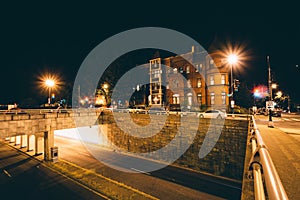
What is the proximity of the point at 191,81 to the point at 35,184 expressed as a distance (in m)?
35.0

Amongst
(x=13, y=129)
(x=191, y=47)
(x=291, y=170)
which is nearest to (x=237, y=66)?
(x=191, y=47)

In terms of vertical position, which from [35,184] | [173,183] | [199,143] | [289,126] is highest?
[289,126]

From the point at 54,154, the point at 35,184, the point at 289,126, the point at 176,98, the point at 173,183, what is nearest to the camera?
the point at 35,184

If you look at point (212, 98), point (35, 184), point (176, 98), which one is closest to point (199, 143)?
point (35, 184)

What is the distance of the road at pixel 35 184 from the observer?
13547mm

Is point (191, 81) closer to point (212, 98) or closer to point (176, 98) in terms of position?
point (176, 98)

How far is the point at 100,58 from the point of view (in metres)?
43.3

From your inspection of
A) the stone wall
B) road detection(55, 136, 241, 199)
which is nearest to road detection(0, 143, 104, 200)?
road detection(55, 136, 241, 199)

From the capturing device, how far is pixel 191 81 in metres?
40.2

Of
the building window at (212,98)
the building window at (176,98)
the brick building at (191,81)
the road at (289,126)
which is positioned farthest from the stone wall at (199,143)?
the building window at (176,98)

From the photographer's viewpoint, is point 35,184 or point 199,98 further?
point 199,98

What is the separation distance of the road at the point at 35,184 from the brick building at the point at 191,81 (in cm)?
2235

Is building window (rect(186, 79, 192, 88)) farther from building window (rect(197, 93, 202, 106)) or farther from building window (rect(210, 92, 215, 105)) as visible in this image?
building window (rect(210, 92, 215, 105))

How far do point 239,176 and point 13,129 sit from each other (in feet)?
83.5
